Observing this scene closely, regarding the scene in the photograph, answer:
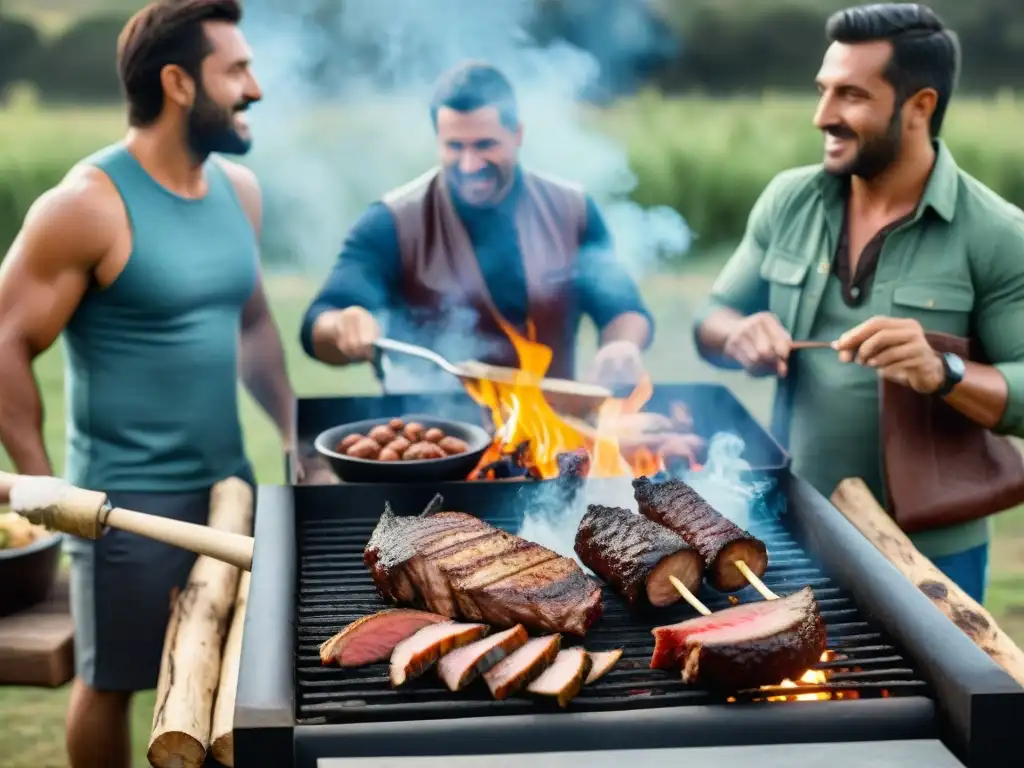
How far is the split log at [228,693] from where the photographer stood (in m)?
2.75

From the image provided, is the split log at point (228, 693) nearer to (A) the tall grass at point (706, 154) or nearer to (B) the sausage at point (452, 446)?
(B) the sausage at point (452, 446)

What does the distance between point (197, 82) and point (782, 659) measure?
10.0ft

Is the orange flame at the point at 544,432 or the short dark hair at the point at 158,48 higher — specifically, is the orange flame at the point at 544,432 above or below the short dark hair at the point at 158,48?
below

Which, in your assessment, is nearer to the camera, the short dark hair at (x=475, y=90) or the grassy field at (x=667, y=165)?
the short dark hair at (x=475, y=90)

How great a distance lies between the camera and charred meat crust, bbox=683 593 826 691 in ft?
7.90

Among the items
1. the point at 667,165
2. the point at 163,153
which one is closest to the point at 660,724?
the point at 163,153

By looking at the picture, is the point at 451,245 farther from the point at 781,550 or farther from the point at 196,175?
the point at 781,550

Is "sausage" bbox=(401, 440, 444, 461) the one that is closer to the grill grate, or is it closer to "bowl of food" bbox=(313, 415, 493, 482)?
"bowl of food" bbox=(313, 415, 493, 482)

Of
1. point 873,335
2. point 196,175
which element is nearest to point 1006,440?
point 873,335

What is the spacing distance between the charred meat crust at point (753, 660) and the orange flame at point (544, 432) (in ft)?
4.10

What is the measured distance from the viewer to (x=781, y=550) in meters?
3.29

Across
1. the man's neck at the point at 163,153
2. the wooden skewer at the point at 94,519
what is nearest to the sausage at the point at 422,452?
the wooden skewer at the point at 94,519

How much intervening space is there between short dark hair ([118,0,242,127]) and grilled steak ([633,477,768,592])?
7.79 ft

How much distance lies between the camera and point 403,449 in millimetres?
3637
